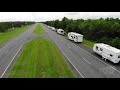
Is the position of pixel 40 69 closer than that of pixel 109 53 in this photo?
Yes

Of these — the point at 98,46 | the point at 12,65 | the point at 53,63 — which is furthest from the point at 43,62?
the point at 98,46

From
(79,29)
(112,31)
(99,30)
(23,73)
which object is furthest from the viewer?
(79,29)

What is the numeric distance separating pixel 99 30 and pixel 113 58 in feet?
75.4

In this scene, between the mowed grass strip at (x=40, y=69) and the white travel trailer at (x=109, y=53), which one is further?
the white travel trailer at (x=109, y=53)

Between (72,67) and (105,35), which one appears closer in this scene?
(72,67)

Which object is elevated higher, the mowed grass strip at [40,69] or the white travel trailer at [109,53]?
the white travel trailer at [109,53]

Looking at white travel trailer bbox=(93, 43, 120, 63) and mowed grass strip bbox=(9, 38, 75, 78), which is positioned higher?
white travel trailer bbox=(93, 43, 120, 63)

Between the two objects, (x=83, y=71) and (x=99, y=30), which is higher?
(x=99, y=30)

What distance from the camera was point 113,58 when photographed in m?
22.9

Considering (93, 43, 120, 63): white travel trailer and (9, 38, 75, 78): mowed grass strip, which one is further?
(93, 43, 120, 63): white travel trailer

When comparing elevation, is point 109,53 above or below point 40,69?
above
